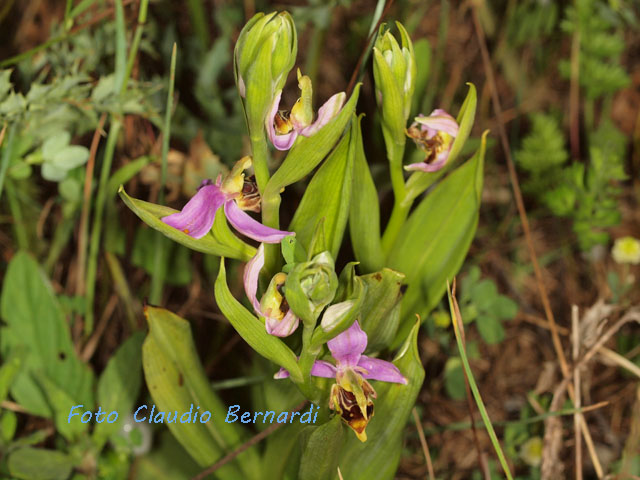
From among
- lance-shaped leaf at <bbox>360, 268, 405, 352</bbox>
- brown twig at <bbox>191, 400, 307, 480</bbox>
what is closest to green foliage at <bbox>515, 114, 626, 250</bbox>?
lance-shaped leaf at <bbox>360, 268, 405, 352</bbox>

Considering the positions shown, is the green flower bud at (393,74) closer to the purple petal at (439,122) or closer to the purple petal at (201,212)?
the purple petal at (439,122)

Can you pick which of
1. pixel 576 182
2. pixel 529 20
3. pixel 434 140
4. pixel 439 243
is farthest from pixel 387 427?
pixel 529 20

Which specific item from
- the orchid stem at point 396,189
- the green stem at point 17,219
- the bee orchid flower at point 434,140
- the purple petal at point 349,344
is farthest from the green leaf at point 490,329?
the green stem at point 17,219

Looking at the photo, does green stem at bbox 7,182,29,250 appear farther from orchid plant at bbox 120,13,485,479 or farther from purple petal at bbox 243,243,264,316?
purple petal at bbox 243,243,264,316

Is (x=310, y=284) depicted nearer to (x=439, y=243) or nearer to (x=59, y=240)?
(x=439, y=243)

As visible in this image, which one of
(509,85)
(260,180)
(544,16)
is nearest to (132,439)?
(260,180)

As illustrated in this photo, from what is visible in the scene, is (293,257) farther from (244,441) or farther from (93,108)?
(93,108)
